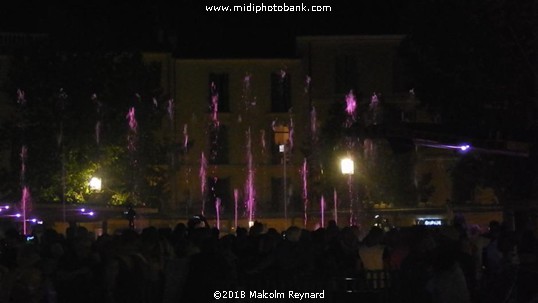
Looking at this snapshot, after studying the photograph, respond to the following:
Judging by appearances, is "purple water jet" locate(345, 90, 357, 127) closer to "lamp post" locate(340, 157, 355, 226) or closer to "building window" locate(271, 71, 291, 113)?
"lamp post" locate(340, 157, 355, 226)

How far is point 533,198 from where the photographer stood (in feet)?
75.2

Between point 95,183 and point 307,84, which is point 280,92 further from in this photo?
point 95,183

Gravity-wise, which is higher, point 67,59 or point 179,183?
point 67,59

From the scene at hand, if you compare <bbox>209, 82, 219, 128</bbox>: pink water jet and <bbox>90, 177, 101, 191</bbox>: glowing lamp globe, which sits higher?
<bbox>209, 82, 219, 128</bbox>: pink water jet

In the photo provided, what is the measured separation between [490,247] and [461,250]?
263 centimetres

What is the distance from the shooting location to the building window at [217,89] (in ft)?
173

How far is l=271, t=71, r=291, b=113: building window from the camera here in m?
53.2

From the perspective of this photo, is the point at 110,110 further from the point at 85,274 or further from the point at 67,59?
the point at 85,274

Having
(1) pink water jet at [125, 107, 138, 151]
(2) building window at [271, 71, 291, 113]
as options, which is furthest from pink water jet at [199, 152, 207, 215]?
(1) pink water jet at [125, 107, 138, 151]

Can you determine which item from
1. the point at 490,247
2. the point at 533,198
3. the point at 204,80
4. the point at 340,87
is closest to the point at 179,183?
the point at 204,80

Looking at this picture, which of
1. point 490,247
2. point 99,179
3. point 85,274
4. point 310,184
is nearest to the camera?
point 85,274

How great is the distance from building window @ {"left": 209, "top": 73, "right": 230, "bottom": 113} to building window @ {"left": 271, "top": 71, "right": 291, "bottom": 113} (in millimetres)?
2297

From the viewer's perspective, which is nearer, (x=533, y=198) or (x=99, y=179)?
(x=533, y=198)

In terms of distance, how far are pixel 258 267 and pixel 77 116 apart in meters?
31.0
